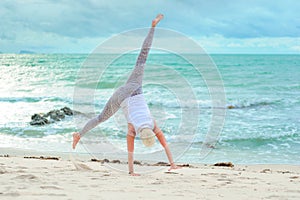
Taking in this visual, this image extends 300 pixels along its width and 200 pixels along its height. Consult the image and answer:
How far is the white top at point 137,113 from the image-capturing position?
210 inches

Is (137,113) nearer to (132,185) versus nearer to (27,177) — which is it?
(132,185)

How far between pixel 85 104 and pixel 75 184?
14016mm

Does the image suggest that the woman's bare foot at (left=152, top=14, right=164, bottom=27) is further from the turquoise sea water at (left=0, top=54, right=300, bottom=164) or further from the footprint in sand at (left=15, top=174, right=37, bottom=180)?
the turquoise sea water at (left=0, top=54, right=300, bottom=164)

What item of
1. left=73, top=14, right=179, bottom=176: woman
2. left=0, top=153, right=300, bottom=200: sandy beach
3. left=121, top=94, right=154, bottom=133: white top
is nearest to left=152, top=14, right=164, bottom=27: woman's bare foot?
left=73, top=14, right=179, bottom=176: woman

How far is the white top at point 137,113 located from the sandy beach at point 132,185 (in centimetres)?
70

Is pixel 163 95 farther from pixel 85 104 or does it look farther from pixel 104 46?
pixel 104 46

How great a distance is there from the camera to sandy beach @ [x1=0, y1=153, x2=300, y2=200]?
3.96 meters

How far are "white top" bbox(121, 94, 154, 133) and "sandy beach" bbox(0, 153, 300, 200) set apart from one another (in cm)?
70

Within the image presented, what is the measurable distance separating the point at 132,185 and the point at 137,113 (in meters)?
1.16

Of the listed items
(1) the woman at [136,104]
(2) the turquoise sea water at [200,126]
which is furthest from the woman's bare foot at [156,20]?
(2) the turquoise sea water at [200,126]

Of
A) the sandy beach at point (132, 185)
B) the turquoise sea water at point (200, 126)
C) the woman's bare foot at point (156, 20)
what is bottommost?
the sandy beach at point (132, 185)

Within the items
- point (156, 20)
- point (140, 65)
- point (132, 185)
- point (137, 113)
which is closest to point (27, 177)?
point (132, 185)

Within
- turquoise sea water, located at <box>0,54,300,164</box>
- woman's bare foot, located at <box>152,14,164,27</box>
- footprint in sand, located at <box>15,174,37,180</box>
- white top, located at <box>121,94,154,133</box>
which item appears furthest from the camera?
turquoise sea water, located at <box>0,54,300,164</box>

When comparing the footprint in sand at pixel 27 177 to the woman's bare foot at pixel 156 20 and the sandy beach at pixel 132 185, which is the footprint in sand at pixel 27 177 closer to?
the sandy beach at pixel 132 185
